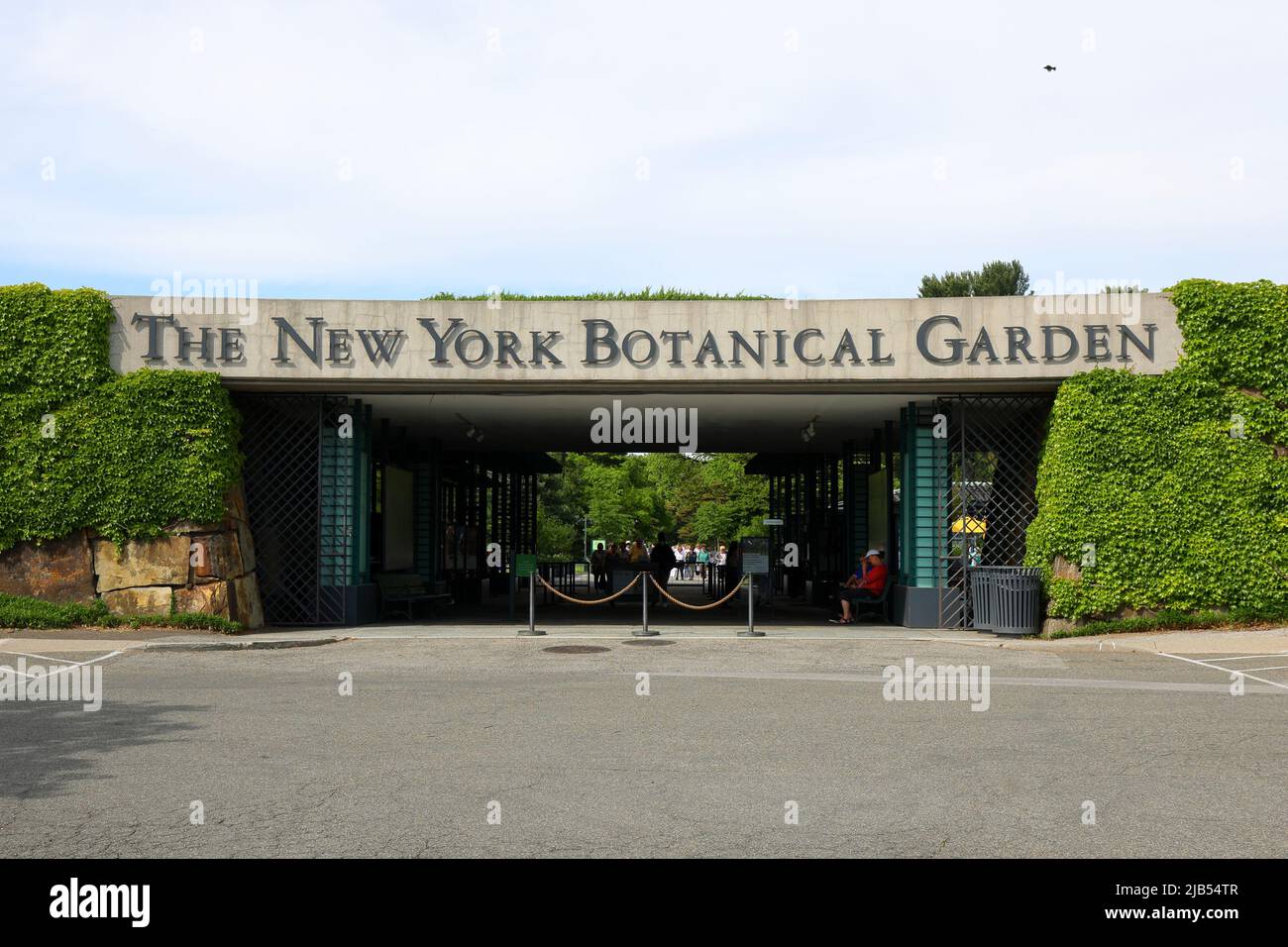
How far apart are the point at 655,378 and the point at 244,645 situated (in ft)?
23.1

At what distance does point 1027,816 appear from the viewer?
Answer: 249 inches

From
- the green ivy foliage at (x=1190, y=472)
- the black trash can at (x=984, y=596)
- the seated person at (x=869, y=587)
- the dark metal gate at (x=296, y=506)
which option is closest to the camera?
the green ivy foliage at (x=1190, y=472)

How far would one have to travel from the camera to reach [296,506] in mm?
19844

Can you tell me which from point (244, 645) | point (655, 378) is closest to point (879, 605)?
point (655, 378)

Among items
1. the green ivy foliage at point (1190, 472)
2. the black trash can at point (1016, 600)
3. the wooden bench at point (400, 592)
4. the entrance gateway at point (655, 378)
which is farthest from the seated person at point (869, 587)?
the wooden bench at point (400, 592)

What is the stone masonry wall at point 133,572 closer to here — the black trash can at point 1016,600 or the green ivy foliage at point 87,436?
the green ivy foliage at point 87,436

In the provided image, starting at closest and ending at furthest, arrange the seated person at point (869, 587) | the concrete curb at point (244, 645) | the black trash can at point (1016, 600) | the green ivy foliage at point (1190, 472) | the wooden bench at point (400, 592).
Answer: the concrete curb at point (244, 645) → the green ivy foliage at point (1190, 472) → the black trash can at point (1016, 600) → the seated person at point (869, 587) → the wooden bench at point (400, 592)

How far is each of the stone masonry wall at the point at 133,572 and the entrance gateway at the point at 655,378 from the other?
1983 millimetres

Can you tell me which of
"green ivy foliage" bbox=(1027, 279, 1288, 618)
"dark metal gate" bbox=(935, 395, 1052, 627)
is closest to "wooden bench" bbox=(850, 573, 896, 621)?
"dark metal gate" bbox=(935, 395, 1052, 627)

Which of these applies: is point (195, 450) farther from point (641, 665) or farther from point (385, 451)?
point (641, 665)

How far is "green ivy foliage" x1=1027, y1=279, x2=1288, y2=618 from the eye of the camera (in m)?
17.5

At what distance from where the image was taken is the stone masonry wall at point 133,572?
17.9 m

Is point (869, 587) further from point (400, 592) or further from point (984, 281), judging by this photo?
point (984, 281)

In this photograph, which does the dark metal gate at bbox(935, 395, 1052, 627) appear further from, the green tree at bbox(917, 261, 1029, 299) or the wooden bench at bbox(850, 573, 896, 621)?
the green tree at bbox(917, 261, 1029, 299)
